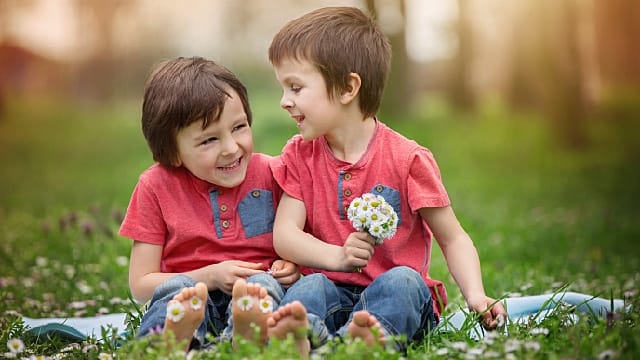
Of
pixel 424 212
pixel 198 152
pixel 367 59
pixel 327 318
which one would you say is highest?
pixel 367 59

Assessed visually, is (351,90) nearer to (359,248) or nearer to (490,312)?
(359,248)

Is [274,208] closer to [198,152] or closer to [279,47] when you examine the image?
[198,152]

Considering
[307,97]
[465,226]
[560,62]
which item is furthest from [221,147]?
[560,62]

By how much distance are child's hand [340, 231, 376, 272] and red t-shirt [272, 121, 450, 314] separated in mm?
275

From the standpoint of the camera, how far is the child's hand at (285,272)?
9.89ft

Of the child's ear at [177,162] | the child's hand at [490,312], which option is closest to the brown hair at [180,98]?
the child's ear at [177,162]

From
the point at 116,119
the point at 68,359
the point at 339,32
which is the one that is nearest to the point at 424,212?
the point at 339,32

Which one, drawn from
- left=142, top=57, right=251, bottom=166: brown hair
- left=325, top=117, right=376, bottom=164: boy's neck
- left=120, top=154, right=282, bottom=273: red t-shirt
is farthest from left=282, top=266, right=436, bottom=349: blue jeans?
left=142, top=57, right=251, bottom=166: brown hair

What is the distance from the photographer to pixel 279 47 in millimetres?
3035

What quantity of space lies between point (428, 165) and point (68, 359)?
1.40 metres

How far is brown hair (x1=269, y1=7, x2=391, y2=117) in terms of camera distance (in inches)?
118

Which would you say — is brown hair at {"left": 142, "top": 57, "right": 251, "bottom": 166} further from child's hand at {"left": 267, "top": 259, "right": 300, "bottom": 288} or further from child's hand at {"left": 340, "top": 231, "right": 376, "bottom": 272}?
child's hand at {"left": 340, "top": 231, "right": 376, "bottom": 272}

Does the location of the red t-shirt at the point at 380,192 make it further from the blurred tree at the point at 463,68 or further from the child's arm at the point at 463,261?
the blurred tree at the point at 463,68

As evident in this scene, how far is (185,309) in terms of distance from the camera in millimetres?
2637
